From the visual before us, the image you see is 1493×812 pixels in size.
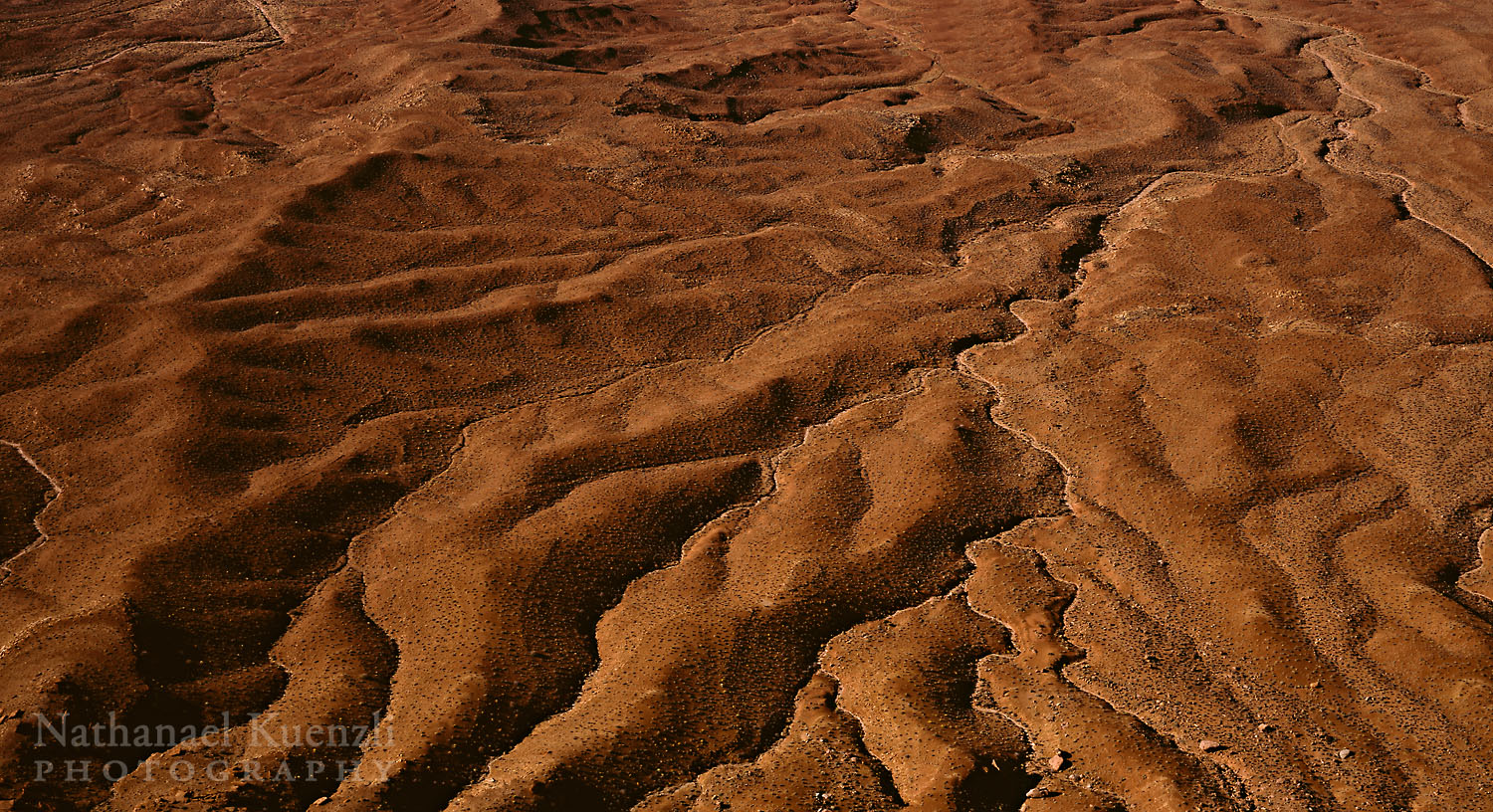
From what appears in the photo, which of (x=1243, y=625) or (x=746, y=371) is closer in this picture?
(x=1243, y=625)

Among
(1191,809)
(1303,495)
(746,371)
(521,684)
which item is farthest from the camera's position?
(746,371)

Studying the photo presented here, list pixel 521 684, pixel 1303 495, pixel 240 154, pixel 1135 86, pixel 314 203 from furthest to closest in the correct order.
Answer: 1. pixel 1135 86
2. pixel 240 154
3. pixel 314 203
4. pixel 1303 495
5. pixel 521 684

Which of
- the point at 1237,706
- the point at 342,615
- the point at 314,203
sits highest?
the point at 314,203

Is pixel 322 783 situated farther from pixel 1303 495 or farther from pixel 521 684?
pixel 1303 495

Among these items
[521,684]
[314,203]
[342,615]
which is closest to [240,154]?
[314,203]

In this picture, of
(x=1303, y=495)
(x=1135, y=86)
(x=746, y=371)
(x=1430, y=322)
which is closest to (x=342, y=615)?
(x=746, y=371)

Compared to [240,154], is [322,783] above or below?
below
